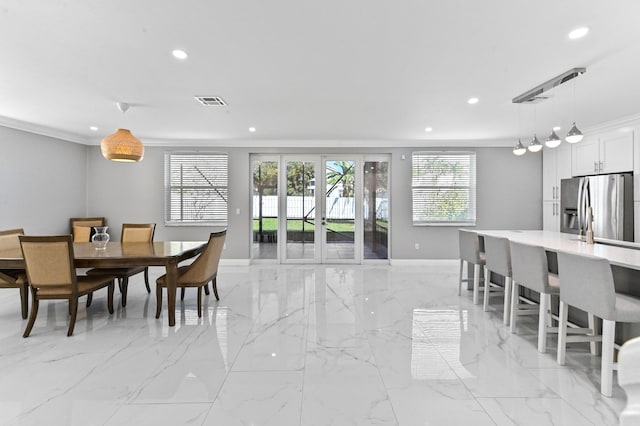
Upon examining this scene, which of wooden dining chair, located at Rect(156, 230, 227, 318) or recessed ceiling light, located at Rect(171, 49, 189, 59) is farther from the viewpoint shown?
wooden dining chair, located at Rect(156, 230, 227, 318)

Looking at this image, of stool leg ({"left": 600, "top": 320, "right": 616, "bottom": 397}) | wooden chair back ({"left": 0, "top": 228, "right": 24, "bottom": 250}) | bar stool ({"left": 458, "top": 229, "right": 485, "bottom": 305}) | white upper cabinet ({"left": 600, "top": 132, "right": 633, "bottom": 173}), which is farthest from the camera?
white upper cabinet ({"left": 600, "top": 132, "right": 633, "bottom": 173})

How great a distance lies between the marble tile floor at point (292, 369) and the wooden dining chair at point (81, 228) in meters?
2.20

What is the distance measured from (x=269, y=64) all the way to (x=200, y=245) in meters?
2.39

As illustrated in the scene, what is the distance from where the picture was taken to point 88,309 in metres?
3.79

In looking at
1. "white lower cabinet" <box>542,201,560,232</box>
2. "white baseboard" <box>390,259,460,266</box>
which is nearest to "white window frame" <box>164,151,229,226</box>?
"white baseboard" <box>390,259,460,266</box>

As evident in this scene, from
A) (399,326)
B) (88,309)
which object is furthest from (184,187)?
(399,326)

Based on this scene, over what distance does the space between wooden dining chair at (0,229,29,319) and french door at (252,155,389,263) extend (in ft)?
12.0

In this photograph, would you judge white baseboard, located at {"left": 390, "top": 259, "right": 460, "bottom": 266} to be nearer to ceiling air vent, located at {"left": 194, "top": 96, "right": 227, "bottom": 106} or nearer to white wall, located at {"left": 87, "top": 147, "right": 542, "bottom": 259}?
white wall, located at {"left": 87, "top": 147, "right": 542, "bottom": 259}

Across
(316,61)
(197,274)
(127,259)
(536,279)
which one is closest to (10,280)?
(127,259)

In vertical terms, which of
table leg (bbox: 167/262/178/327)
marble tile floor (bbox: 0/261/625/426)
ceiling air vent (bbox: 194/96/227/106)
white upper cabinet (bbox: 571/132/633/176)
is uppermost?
ceiling air vent (bbox: 194/96/227/106)

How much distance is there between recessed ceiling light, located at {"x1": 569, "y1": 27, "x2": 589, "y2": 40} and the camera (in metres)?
2.34

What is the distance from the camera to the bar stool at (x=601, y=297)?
6.91ft

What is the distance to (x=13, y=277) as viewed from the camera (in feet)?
11.1

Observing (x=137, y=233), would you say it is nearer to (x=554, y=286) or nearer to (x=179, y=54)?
(x=179, y=54)
